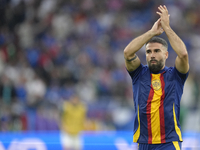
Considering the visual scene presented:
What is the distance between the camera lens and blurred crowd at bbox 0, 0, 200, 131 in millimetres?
10953

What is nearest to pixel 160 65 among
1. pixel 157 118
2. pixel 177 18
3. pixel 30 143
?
pixel 157 118

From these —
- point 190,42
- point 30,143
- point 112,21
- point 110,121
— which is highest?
point 112,21

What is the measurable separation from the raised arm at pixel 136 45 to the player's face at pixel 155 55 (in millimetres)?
151

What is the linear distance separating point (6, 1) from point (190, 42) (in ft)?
24.6

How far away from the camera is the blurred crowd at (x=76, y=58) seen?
11.0 m

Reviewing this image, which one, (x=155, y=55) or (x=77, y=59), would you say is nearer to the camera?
(x=155, y=55)

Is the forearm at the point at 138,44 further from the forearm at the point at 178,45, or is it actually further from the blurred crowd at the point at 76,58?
the blurred crowd at the point at 76,58

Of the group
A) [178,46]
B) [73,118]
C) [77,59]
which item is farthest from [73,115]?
[178,46]

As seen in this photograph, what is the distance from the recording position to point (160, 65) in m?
4.15

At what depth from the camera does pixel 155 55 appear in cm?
411

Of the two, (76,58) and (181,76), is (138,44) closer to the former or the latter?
(181,76)

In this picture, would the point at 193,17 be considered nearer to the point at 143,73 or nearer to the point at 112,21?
the point at 112,21

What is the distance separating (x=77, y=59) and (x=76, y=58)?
77 mm

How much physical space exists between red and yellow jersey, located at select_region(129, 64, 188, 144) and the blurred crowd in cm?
694
